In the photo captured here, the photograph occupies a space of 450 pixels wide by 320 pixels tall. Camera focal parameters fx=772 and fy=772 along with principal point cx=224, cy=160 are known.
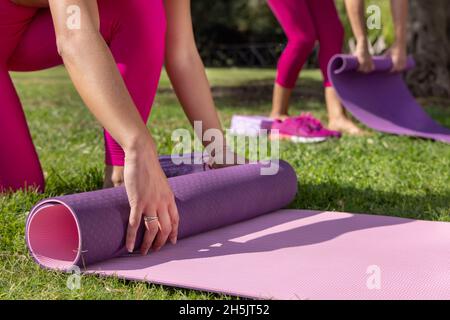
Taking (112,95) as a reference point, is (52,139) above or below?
below

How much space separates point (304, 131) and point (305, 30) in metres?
0.82

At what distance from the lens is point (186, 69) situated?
10.3 feet

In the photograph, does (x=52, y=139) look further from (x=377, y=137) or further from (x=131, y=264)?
(x=131, y=264)

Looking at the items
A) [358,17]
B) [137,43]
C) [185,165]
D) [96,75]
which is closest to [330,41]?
[358,17]

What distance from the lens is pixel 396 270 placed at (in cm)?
230

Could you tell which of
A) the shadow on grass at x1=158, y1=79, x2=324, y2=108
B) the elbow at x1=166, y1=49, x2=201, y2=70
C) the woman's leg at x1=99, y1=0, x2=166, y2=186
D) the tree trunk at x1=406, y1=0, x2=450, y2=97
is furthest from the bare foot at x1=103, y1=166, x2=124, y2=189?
the tree trunk at x1=406, y1=0, x2=450, y2=97

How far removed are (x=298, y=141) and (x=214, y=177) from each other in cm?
247

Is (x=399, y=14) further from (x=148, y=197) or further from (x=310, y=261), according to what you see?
(x=148, y=197)

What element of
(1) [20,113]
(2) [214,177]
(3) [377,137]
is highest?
(1) [20,113]

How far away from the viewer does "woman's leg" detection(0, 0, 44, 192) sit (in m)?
3.06

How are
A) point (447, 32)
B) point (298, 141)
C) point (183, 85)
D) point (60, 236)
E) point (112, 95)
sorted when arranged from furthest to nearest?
1. point (447, 32)
2. point (298, 141)
3. point (183, 85)
4. point (60, 236)
5. point (112, 95)

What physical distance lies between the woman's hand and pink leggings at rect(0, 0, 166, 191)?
0.80m
